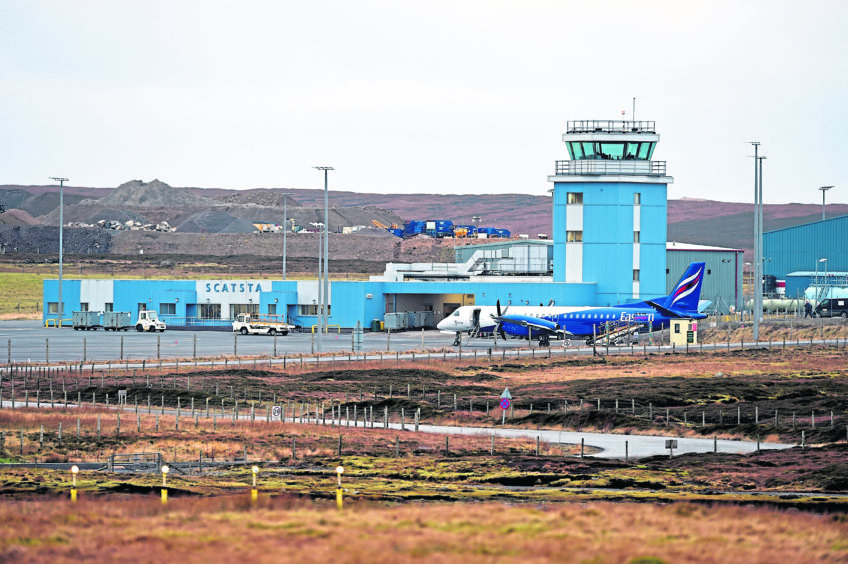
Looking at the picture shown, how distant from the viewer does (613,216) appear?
114625 mm

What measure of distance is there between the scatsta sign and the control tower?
31889mm

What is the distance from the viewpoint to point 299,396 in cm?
6525

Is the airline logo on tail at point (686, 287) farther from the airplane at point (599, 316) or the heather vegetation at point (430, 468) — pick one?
the heather vegetation at point (430, 468)

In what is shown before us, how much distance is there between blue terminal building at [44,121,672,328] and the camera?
114062mm

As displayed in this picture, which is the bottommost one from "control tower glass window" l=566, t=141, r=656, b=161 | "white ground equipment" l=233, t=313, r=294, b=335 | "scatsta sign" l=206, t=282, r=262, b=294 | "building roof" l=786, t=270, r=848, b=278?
"white ground equipment" l=233, t=313, r=294, b=335

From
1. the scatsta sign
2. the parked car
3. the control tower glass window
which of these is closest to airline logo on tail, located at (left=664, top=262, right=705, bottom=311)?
the control tower glass window

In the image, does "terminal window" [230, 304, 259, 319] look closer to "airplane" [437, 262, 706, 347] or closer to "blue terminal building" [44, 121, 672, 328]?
"blue terminal building" [44, 121, 672, 328]

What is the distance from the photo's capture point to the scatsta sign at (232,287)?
123062 mm

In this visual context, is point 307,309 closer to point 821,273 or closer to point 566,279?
point 566,279

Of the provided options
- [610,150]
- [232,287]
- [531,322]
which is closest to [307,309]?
[232,287]

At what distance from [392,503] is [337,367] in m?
49.8

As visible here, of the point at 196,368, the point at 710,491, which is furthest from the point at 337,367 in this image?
the point at 710,491

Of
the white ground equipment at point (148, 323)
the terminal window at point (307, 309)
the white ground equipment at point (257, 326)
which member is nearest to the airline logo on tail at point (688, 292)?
the white ground equipment at point (257, 326)

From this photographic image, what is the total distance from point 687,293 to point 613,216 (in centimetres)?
1546
